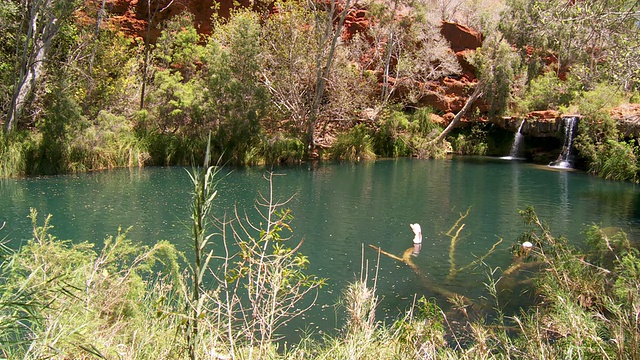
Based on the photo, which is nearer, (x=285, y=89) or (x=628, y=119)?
(x=628, y=119)

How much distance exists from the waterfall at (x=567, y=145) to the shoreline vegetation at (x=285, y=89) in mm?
471

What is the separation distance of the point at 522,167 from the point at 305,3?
14306 millimetres

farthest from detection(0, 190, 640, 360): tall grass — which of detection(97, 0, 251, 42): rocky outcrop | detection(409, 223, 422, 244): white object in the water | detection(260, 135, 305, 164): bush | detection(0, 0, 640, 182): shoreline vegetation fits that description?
detection(97, 0, 251, 42): rocky outcrop

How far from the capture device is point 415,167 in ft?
83.4

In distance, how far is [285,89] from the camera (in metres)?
27.0

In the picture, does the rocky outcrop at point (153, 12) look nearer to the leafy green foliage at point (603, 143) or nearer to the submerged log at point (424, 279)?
the leafy green foliage at point (603, 143)

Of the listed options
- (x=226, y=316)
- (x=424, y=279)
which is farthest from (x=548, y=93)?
(x=226, y=316)

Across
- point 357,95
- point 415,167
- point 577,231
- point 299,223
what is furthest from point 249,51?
point 577,231

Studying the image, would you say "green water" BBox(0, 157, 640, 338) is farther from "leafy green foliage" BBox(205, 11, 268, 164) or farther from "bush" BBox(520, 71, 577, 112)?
"bush" BBox(520, 71, 577, 112)

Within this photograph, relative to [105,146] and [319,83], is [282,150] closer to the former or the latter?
[319,83]

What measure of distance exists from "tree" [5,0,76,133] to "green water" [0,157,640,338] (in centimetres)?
392

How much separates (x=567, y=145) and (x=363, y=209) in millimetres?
17471

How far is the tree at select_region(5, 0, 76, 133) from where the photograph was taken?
1933cm

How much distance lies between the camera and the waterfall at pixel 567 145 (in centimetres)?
2631
